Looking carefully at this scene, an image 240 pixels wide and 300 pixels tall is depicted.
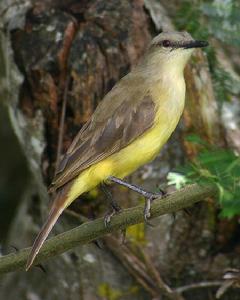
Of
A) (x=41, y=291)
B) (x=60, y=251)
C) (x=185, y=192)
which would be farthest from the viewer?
(x=41, y=291)

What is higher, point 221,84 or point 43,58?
point 43,58

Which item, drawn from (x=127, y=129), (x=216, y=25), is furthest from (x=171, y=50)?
(x=216, y=25)

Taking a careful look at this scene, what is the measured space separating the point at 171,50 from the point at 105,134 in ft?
2.38

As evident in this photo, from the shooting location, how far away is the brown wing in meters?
4.54

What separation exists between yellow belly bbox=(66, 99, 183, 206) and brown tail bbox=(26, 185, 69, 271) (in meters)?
0.08

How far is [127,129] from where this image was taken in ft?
15.3

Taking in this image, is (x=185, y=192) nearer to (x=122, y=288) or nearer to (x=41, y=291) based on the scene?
(x=122, y=288)

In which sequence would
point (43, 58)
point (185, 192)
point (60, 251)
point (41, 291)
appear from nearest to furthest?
point (185, 192) < point (60, 251) < point (43, 58) < point (41, 291)

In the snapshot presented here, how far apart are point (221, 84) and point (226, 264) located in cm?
131

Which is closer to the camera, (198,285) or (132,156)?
(132,156)

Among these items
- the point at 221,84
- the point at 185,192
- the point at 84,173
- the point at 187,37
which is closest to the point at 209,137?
the point at 221,84

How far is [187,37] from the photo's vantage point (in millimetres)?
4855

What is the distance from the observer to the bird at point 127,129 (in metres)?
4.54

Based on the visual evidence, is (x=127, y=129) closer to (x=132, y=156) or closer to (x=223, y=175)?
(x=132, y=156)
